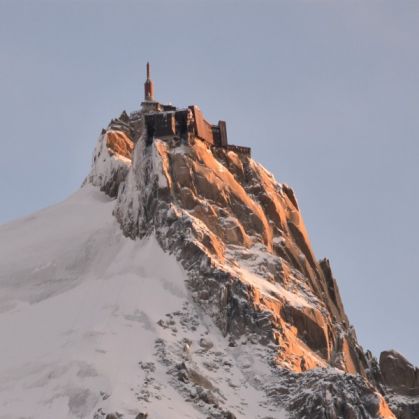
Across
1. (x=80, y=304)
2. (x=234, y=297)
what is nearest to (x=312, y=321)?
(x=234, y=297)

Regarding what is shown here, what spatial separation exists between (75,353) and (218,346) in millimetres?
15287

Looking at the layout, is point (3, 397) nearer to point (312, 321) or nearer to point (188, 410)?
point (188, 410)

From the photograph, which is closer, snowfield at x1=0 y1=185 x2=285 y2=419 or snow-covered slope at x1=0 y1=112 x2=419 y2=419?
snowfield at x1=0 y1=185 x2=285 y2=419

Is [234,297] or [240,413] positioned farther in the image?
[234,297]

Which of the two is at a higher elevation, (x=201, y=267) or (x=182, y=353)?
(x=201, y=267)

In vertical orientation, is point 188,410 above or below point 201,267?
below

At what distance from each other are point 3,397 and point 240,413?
81.9ft

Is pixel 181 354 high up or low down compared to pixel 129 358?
up

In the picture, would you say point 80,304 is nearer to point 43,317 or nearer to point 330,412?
point 43,317

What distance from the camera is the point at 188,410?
176250 millimetres

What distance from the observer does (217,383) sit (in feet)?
598

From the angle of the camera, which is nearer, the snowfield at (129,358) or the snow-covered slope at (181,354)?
the snowfield at (129,358)

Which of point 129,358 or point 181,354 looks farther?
point 181,354

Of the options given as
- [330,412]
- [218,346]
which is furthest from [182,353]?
[330,412]
